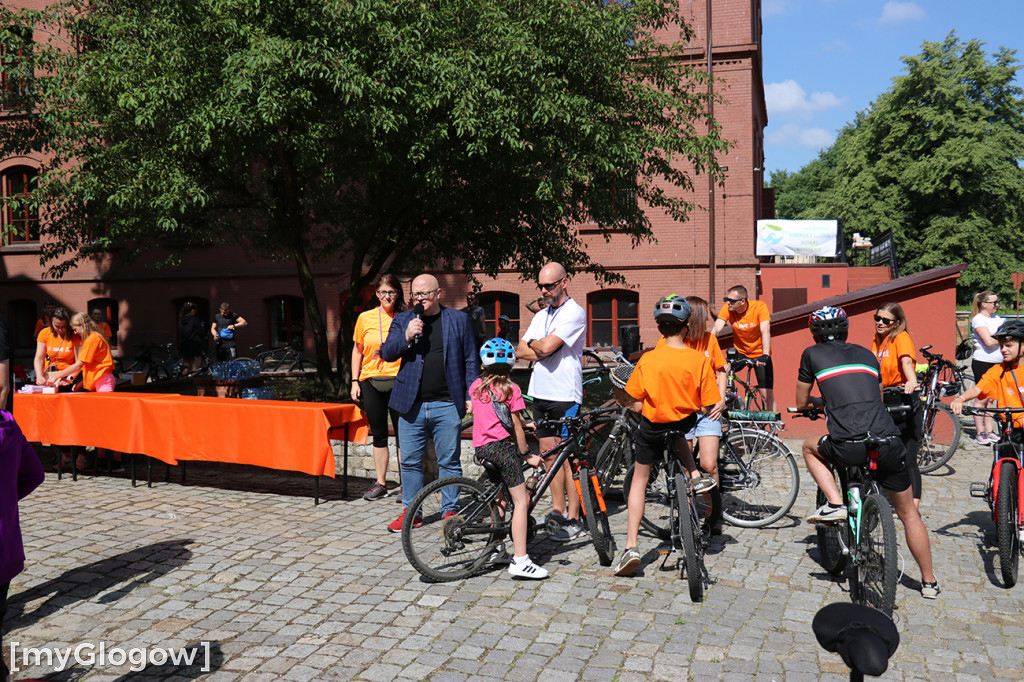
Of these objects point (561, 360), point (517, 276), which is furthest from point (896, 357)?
point (517, 276)

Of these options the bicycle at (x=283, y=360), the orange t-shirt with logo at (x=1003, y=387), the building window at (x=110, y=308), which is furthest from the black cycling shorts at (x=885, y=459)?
the building window at (x=110, y=308)

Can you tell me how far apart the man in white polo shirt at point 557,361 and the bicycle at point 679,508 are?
689mm

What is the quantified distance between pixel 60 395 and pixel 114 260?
19.5m

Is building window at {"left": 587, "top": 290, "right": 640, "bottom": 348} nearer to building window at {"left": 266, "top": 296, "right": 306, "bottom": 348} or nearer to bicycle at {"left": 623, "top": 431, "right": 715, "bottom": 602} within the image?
Result: building window at {"left": 266, "top": 296, "right": 306, "bottom": 348}

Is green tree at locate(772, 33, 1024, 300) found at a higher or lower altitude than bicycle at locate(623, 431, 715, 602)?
higher

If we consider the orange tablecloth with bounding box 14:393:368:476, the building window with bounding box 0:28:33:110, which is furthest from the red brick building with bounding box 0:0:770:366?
the orange tablecloth with bounding box 14:393:368:476

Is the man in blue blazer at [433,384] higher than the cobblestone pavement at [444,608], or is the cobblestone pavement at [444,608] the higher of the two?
the man in blue blazer at [433,384]

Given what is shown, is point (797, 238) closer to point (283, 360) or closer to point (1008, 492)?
point (283, 360)

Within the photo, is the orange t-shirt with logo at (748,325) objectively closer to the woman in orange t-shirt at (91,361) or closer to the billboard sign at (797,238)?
the woman in orange t-shirt at (91,361)

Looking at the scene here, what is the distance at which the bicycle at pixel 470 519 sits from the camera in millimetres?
5469

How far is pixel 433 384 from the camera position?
658 centimetres

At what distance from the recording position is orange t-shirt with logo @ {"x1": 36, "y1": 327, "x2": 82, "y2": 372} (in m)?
9.68

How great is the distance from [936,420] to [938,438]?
22cm

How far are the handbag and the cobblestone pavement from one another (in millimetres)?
1138
